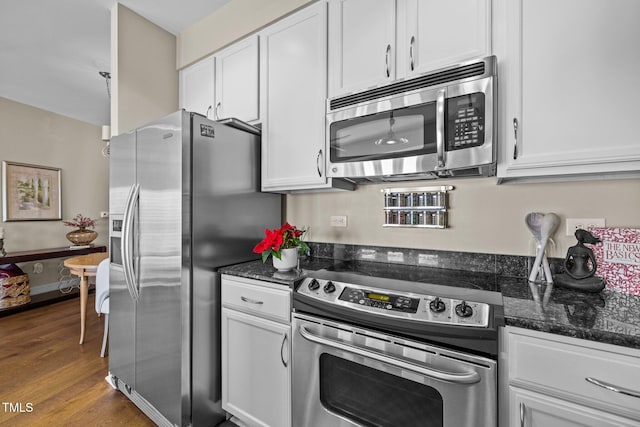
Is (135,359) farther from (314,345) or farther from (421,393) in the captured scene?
(421,393)

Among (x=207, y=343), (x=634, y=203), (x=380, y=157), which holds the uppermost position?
(x=380, y=157)

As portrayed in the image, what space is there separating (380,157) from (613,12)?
0.99 meters

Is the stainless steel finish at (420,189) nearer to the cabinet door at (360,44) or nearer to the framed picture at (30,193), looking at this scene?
the cabinet door at (360,44)

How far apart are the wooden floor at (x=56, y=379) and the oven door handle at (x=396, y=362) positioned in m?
1.33

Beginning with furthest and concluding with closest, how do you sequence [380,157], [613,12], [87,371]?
[87,371] → [380,157] → [613,12]

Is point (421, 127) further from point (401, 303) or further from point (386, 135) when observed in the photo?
point (401, 303)

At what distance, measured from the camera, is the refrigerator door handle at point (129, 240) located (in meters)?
1.75

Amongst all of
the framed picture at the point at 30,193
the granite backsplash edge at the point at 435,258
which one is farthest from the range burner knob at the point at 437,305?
the framed picture at the point at 30,193

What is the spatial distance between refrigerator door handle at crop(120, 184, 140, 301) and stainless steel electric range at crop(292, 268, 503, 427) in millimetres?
1110

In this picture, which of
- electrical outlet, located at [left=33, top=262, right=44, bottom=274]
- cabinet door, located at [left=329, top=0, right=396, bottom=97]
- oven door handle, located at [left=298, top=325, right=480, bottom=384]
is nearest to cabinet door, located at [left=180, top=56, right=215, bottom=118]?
cabinet door, located at [left=329, top=0, right=396, bottom=97]

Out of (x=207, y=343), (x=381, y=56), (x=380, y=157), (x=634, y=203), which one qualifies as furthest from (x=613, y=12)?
(x=207, y=343)

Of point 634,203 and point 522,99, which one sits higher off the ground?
point 522,99

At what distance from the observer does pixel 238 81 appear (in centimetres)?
212

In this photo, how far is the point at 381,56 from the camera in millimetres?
1509
